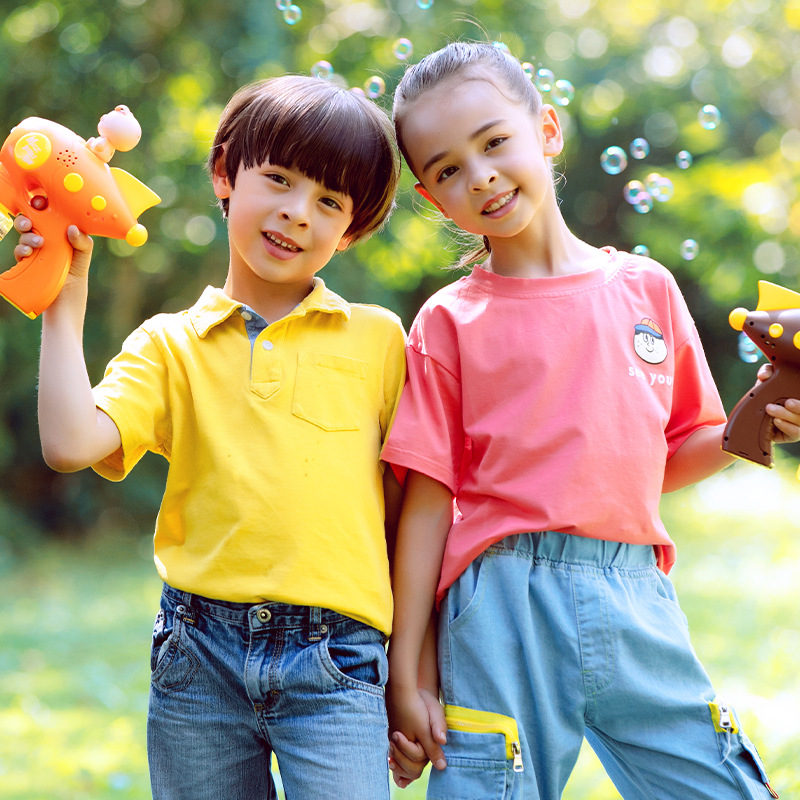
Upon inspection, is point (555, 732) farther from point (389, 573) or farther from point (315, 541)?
point (315, 541)

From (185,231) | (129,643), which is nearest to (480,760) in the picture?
(129,643)

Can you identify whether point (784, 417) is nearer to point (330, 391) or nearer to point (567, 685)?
point (567, 685)

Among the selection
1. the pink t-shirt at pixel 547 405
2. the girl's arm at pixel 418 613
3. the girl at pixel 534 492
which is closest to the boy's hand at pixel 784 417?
the girl at pixel 534 492

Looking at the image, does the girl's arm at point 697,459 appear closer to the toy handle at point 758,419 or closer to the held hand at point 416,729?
the toy handle at point 758,419

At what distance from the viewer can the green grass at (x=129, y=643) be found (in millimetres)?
3232

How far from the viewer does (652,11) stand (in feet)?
35.4

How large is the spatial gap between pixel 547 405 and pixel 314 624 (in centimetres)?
52

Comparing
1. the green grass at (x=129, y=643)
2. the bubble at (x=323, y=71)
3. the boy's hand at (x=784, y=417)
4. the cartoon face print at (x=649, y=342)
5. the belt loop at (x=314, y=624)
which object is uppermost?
the bubble at (x=323, y=71)

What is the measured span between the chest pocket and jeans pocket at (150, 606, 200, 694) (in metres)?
0.38

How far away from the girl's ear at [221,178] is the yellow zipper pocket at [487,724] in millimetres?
992

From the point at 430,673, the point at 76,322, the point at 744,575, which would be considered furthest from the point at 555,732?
the point at 744,575

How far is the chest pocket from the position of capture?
1.67m

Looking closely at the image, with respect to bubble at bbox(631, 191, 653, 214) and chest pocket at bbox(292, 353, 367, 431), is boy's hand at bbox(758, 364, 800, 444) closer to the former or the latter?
chest pocket at bbox(292, 353, 367, 431)

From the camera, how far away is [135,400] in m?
1.62
